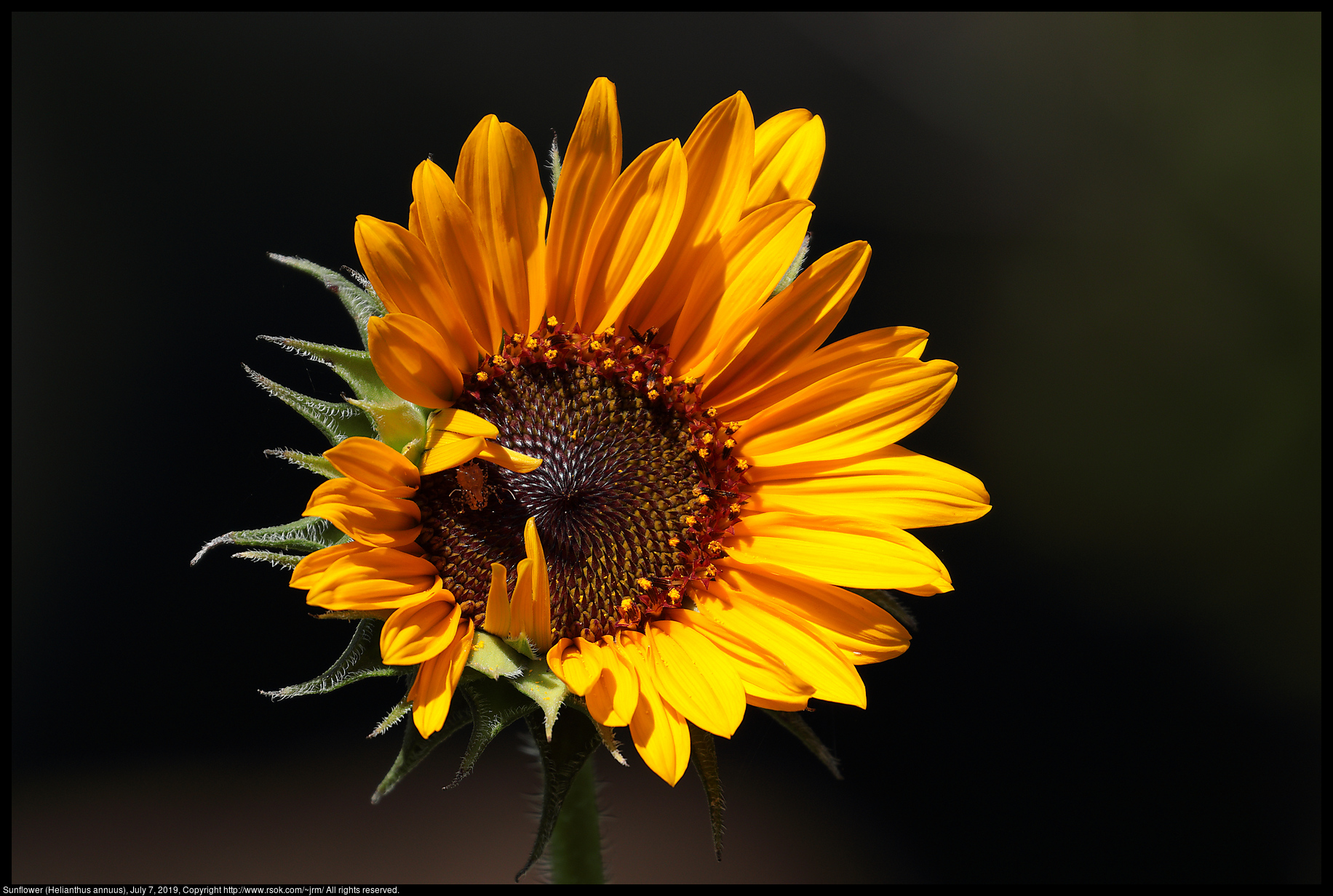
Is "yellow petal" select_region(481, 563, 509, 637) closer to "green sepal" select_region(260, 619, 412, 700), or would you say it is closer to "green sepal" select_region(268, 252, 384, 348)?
"green sepal" select_region(260, 619, 412, 700)

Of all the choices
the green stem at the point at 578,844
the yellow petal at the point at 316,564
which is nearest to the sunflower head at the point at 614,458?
the yellow petal at the point at 316,564

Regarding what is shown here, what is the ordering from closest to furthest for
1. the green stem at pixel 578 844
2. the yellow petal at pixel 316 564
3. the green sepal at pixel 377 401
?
the yellow petal at pixel 316 564 < the green sepal at pixel 377 401 < the green stem at pixel 578 844

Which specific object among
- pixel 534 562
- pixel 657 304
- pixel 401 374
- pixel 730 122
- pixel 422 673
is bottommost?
pixel 422 673

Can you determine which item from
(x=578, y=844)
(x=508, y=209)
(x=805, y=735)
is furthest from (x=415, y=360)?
(x=578, y=844)

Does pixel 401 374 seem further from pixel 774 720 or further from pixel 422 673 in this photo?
pixel 774 720

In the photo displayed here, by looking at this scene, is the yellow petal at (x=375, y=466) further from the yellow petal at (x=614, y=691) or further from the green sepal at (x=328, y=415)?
the yellow petal at (x=614, y=691)

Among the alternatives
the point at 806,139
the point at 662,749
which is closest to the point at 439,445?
the point at 662,749
